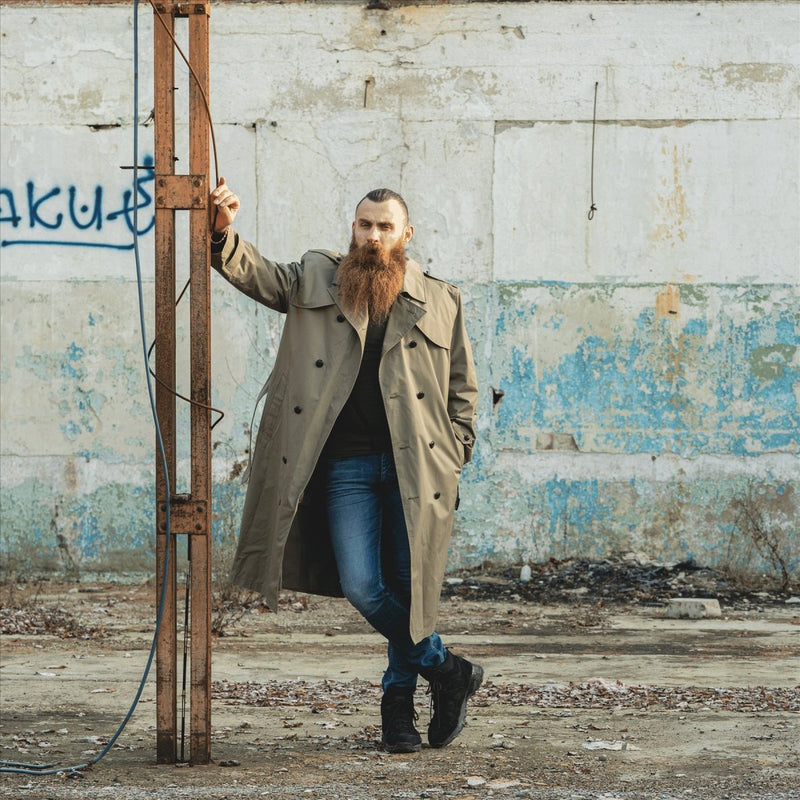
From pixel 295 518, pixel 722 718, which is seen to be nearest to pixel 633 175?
pixel 722 718

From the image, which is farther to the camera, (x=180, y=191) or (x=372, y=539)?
(x=372, y=539)

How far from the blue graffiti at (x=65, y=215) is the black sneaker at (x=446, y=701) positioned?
605cm

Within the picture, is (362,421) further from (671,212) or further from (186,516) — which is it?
(671,212)

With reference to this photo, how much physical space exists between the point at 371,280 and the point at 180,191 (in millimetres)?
771

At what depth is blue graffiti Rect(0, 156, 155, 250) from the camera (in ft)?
34.3

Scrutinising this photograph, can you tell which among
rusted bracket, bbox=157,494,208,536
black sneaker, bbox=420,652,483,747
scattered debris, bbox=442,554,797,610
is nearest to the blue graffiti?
scattered debris, bbox=442,554,797,610

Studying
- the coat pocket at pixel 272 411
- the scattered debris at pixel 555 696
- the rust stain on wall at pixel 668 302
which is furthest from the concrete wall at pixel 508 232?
the coat pocket at pixel 272 411

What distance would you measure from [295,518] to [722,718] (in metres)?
2.22

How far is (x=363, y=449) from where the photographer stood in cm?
506

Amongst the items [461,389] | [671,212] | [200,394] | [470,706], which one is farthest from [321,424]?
[671,212]

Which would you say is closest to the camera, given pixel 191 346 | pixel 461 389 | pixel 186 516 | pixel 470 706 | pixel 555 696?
pixel 191 346

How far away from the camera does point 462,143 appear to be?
10453 millimetres

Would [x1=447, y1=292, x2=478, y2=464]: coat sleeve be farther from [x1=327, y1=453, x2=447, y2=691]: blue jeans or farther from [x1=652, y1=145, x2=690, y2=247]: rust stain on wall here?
[x1=652, y1=145, x2=690, y2=247]: rust stain on wall

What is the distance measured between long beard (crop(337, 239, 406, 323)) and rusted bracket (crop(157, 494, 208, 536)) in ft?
3.04
